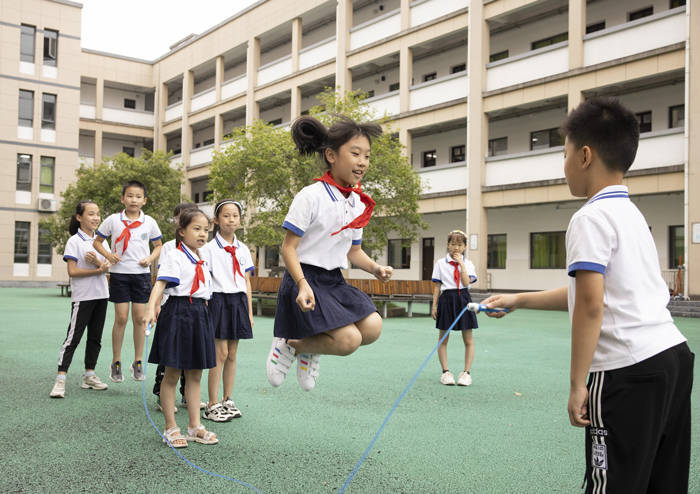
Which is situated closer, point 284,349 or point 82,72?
point 284,349

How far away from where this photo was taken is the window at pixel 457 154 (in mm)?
28641

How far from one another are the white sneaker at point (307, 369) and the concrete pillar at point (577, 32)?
66.8 feet

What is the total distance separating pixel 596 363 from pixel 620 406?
0.54ft

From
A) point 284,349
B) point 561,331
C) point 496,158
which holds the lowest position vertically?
point 561,331

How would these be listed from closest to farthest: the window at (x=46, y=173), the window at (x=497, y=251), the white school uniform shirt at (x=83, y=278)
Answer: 1. the white school uniform shirt at (x=83, y=278)
2. the window at (x=497, y=251)
3. the window at (x=46, y=173)

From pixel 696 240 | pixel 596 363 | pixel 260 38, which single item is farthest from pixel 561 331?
pixel 260 38

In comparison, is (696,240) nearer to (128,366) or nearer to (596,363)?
(128,366)

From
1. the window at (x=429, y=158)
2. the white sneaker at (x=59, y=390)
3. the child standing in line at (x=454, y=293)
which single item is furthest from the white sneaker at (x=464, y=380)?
the window at (x=429, y=158)

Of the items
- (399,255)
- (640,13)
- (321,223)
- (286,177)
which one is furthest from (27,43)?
(321,223)

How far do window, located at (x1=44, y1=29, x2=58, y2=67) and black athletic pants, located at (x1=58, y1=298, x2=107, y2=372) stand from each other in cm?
3587

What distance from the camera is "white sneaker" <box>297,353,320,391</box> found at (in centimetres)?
374

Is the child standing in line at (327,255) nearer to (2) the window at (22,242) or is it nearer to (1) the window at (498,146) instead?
(1) the window at (498,146)

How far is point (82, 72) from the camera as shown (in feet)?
134

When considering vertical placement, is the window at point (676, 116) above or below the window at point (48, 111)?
below
